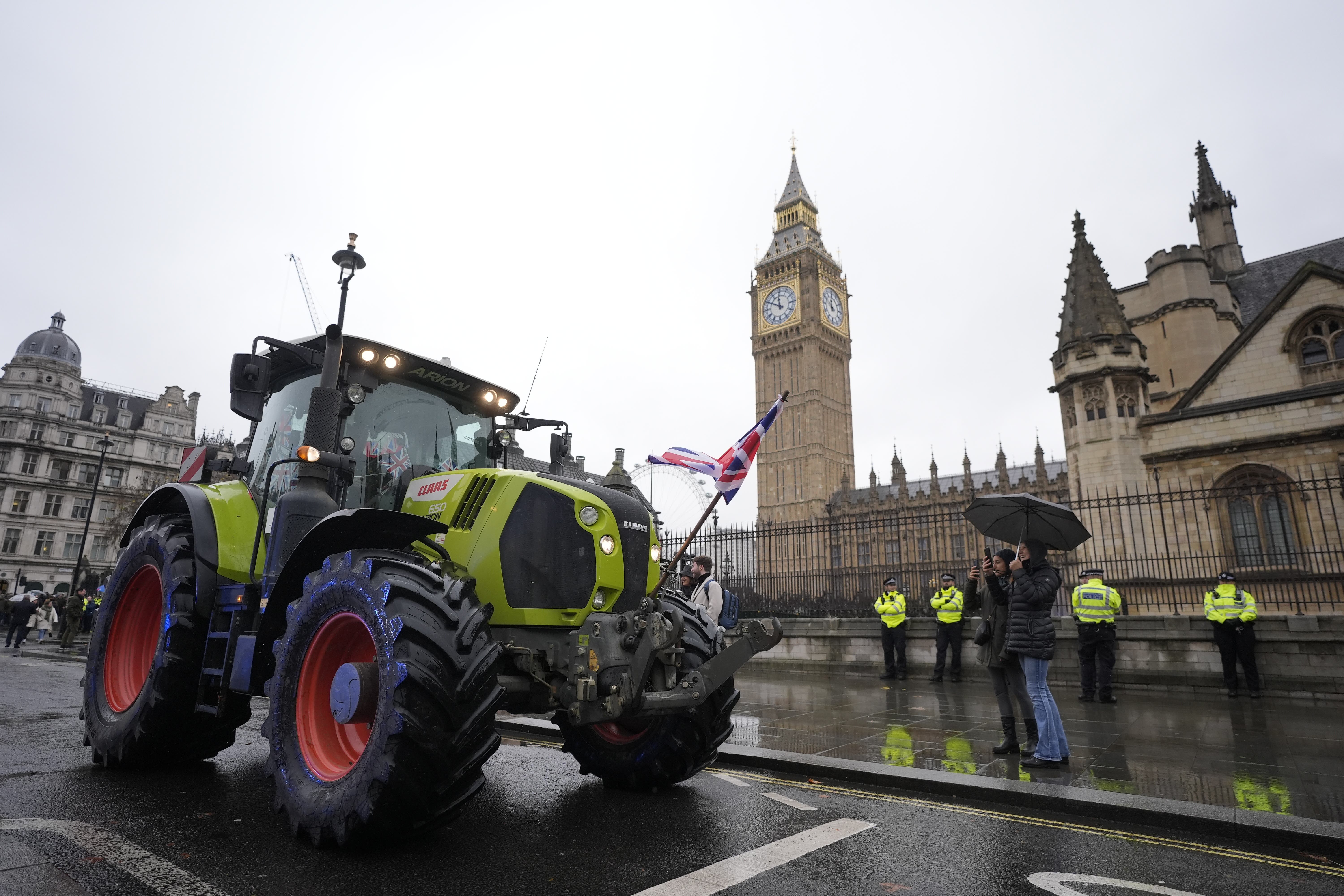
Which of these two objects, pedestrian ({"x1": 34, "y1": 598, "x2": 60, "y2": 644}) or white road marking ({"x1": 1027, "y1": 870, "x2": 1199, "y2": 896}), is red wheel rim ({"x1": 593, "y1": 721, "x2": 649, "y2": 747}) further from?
pedestrian ({"x1": 34, "y1": 598, "x2": 60, "y2": 644})

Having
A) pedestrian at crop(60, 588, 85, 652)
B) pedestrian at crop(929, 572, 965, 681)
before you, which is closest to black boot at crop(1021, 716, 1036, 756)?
pedestrian at crop(929, 572, 965, 681)

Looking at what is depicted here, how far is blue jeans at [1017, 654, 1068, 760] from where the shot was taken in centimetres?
571

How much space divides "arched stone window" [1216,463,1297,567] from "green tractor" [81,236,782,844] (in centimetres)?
1406

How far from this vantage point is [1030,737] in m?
6.06

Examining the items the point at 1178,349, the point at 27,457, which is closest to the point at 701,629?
the point at 1178,349

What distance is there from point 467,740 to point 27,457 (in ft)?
223

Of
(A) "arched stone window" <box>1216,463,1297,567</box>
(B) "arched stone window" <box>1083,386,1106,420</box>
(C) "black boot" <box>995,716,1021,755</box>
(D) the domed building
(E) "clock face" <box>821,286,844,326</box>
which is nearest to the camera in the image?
(C) "black boot" <box>995,716,1021,755</box>

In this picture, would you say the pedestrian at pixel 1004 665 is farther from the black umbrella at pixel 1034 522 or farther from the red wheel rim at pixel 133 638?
the red wheel rim at pixel 133 638

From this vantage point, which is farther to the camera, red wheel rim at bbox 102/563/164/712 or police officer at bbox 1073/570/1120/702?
police officer at bbox 1073/570/1120/702

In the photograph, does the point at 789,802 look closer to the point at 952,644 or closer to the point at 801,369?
the point at 952,644

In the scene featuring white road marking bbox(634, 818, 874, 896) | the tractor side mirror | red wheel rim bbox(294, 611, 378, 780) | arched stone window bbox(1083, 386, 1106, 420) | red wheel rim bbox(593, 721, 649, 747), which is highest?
arched stone window bbox(1083, 386, 1106, 420)

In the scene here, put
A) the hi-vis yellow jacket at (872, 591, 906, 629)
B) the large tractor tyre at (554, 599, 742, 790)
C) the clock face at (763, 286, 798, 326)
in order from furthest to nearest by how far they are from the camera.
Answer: the clock face at (763, 286, 798, 326) < the hi-vis yellow jacket at (872, 591, 906, 629) < the large tractor tyre at (554, 599, 742, 790)

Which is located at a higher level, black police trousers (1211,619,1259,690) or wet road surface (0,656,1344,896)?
black police trousers (1211,619,1259,690)

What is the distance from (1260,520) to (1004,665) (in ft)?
38.6
